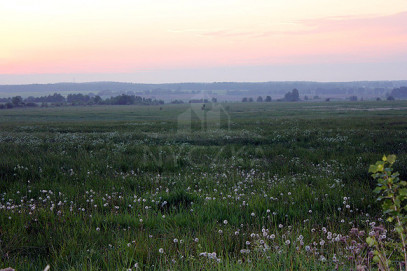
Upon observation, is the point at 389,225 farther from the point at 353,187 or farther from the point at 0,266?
the point at 0,266

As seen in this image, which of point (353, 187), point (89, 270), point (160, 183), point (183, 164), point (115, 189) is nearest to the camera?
point (89, 270)

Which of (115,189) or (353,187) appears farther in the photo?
(115,189)

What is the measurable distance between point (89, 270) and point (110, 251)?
1.49ft

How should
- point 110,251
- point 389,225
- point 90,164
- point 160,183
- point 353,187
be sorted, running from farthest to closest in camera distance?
point 90,164 < point 160,183 < point 353,187 < point 389,225 < point 110,251

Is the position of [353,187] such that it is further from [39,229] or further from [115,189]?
[39,229]

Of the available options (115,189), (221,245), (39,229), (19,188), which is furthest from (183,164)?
(221,245)

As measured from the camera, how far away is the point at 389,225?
208 inches

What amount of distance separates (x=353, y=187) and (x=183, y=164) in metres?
5.78

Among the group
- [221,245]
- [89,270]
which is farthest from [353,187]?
[89,270]

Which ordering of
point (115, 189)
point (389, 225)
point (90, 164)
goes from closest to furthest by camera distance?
point (389, 225), point (115, 189), point (90, 164)

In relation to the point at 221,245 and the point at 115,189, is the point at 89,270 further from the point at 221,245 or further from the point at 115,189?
the point at 115,189

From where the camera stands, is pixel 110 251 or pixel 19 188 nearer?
pixel 110 251

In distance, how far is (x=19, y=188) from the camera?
26.6ft

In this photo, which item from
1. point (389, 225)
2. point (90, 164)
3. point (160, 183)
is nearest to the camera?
point (389, 225)
